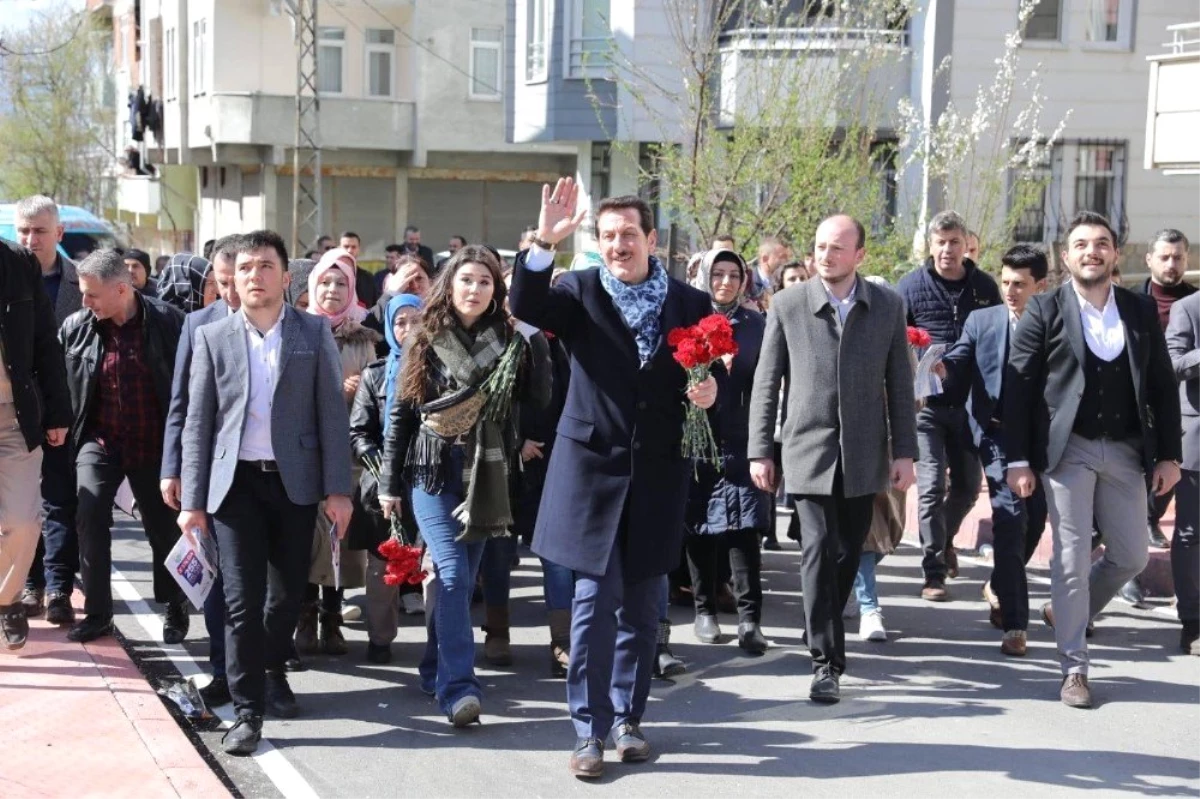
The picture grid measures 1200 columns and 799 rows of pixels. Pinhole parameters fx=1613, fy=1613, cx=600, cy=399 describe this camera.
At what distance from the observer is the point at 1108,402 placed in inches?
302

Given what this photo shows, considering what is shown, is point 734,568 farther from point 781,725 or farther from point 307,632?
point 307,632

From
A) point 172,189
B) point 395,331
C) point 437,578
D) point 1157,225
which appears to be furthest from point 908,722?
point 172,189

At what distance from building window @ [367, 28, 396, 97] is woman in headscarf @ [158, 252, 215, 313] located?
29.7m

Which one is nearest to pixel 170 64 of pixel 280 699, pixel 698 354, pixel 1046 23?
pixel 1046 23

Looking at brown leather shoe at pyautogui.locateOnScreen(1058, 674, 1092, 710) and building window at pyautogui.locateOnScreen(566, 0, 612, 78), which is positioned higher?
building window at pyautogui.locateOnScreen(566, 0, 612, 78)

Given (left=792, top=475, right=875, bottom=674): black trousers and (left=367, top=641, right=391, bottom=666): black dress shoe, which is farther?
(left=367, top=641, right=391, bottom=666): black dress shoe

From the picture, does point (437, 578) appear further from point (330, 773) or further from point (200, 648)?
point (200, 648)

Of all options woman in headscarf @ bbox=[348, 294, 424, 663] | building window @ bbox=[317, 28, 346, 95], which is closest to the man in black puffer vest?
woman in headscarf @ bbox=[348, 294, 424, 663]

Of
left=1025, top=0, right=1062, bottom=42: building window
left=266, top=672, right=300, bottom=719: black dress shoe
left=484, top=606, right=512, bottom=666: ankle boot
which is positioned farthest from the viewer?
left=1025, top=0, right=1062, bottom=42: building window

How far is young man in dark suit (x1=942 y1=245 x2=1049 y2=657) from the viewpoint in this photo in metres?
8.75

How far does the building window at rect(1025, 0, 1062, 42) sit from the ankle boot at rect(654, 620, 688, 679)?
18178 mm

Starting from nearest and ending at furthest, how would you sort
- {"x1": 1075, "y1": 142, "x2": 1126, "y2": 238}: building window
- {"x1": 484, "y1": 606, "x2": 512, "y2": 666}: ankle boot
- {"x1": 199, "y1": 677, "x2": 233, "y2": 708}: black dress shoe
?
{"x1": 199, "y1": 677, "x2": 233, "y2": 708}: black dress shoe < {"x1": 484, "y1": 606, "x2": 512, "y2": 666}: ankle boot < {"x1": 1075, "y1": 142, "x2": 1126, "y2": 238}: building window

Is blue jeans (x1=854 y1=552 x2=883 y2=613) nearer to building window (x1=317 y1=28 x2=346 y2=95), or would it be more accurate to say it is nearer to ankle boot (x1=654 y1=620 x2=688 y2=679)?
ankle boot (x1=654 y1=620 x2=688 y2=679)

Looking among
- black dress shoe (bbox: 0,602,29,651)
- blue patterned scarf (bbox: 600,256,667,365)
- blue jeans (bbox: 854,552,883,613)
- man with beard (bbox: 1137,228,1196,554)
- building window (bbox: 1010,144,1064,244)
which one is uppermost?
building window (bbox: 1010,144,1064,244)
